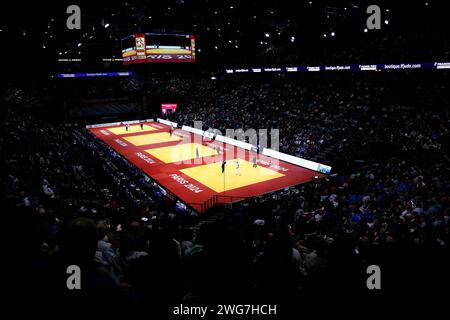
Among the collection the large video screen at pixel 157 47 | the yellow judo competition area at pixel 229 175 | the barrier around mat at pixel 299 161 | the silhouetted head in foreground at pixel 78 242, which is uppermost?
the large video screen at pixel 157 47

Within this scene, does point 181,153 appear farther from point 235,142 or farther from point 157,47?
point 157,47

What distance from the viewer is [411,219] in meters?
9.53

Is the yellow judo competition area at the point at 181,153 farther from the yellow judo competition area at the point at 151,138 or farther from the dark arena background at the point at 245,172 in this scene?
the yellow judo competition area at the point at 151,138

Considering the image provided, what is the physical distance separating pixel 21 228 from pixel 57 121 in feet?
163

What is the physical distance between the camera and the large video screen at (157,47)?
28828 mm

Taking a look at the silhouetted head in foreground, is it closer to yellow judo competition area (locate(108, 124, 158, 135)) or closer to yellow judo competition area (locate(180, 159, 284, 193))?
yellow judo competition area (locate(180, 159, 284, 193))

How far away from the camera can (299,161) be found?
83.3 ft

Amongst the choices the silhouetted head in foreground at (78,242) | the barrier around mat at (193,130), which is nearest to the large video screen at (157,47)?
the barrier around mat at (193,130)

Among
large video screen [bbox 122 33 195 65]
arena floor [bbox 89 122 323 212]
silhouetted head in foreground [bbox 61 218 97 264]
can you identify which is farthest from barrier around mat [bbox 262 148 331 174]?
silhouetted head in foreground [bbox 61 218 97 264]

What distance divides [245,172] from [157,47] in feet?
48.1

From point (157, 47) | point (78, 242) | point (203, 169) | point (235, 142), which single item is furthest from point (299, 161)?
point (78, 242)

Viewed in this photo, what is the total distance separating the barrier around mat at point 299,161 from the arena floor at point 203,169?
471 millimetres

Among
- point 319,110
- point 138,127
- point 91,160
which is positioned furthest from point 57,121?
point 319,110
